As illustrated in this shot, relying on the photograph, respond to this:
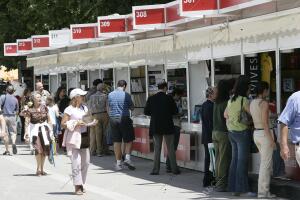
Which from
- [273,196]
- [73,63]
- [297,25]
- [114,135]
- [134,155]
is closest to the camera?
[297,25]

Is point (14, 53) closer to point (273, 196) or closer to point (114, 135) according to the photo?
point (114, 135)

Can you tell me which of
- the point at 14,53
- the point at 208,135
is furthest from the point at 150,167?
the point at 14,53

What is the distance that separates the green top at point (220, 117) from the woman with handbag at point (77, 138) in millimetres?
1911

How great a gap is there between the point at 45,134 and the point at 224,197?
15.1ft

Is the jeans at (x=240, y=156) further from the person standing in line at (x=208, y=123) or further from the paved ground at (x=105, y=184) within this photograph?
the person standing in line at (x=208, y=123)

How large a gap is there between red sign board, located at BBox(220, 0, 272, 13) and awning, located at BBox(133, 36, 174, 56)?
8.17 feet

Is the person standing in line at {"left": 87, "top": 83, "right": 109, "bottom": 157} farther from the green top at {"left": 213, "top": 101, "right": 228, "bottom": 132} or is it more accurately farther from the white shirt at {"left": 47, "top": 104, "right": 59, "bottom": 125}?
the green top at {"left": 213, "top": 101, "right": 228, "bottom": 132}

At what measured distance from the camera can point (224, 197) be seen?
11.4 metres

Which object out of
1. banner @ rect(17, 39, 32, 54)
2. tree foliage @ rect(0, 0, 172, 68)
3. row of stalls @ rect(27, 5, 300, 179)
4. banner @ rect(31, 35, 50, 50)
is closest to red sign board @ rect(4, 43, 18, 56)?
tree foliage @ rect(0, 0, 172, 68)

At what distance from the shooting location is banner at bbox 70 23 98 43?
20.5 m

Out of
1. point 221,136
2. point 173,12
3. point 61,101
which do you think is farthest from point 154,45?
point 61,101

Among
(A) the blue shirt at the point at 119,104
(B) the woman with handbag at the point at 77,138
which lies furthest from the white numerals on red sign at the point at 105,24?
(B) the woman with handbag at the point at 77,138

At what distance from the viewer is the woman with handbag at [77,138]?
1205 centimetres

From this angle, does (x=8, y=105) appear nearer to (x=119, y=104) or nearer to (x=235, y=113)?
(x=119, y=104)
